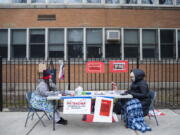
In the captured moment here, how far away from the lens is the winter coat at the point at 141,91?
6.04 meters

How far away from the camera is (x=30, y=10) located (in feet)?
45.2

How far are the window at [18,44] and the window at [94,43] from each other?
364 centimetres

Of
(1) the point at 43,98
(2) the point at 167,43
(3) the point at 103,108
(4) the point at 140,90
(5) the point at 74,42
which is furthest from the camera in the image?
(2) the point at 167,43

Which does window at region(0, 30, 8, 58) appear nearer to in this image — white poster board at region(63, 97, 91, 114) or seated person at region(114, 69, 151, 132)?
white poster board at region(63, 97, 91, 114)

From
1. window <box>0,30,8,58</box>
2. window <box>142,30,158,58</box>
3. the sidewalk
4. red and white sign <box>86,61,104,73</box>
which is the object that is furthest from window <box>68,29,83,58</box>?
the sidewalk

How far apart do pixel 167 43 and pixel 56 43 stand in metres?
6.43

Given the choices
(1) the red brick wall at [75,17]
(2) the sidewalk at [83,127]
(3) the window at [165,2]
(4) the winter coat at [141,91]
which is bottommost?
(2) the sidewalk at [83,127]

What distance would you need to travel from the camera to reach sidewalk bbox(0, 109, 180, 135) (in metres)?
5.86

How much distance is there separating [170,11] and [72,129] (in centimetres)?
1064

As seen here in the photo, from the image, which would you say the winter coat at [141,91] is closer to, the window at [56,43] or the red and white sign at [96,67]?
the red and white sign at [96,67]

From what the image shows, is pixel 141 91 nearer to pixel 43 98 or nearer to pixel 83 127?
pixel 83 127

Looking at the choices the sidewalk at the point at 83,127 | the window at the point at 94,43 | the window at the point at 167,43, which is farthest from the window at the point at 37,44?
the sidewalk at the point at 83,127

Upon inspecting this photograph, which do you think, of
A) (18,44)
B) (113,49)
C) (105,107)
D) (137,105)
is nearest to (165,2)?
(113,49)

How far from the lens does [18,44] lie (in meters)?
14.1
